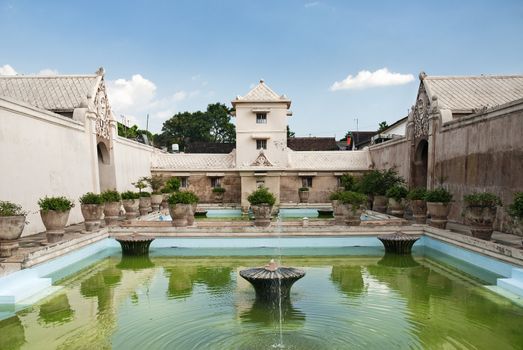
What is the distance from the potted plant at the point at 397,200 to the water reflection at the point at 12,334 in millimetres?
11237

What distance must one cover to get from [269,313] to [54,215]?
17.3 feet

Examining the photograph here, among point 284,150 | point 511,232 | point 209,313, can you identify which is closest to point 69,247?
point 209,313

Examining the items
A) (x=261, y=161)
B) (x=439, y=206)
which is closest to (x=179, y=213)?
(x=439, y=206)

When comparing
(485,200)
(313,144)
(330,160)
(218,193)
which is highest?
(313,144)

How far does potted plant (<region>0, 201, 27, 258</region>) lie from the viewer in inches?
268

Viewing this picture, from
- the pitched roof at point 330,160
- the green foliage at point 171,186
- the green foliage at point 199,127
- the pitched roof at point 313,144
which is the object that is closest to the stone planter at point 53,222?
the green foliage at point 171,186

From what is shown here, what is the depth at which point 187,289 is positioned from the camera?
692 cm

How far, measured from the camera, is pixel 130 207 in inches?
522

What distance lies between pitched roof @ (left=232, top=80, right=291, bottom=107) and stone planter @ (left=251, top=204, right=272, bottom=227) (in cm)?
1159

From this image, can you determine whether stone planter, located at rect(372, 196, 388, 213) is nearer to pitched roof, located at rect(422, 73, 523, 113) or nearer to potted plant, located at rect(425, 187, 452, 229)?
pitched roof, located at rect(422, 73, 523, 113)

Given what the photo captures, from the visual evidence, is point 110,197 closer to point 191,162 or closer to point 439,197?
point 439,197

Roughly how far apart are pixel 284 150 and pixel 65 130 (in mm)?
12369

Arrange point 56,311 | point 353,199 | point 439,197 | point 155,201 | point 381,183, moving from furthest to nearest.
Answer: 1. point 155,201
2. point 381,183
3. point 353,199
4. point 439,197
5. point 56,311

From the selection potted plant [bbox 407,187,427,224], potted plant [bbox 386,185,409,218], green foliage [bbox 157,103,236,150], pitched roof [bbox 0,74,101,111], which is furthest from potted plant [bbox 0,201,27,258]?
green foliage [bbox 157,103,236,150]
